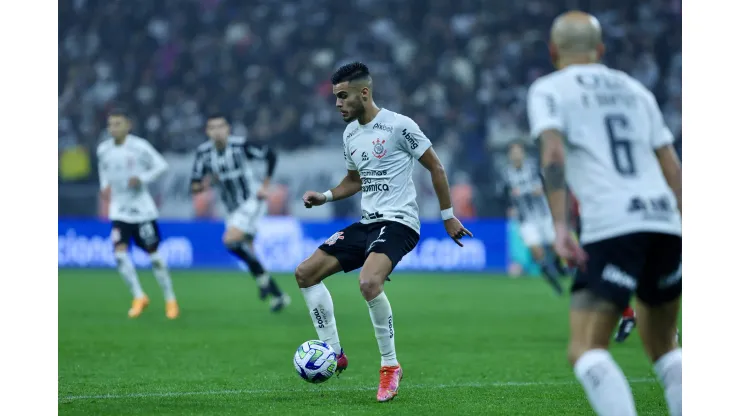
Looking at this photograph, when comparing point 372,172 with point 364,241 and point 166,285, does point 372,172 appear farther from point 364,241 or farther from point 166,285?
point 166,285

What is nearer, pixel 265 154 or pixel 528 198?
pixel 265 154

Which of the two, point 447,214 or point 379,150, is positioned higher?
point 379,150

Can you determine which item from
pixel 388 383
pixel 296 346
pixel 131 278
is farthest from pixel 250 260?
pixel 388 383

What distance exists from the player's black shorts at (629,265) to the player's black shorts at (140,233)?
8652mm

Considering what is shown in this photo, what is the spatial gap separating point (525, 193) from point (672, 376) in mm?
11396

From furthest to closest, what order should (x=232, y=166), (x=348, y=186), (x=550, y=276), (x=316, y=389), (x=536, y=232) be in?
(x=536, y=232), (x=550, y=276), (x=232, y=166), (x=348, y=186), (x=316, y=389)

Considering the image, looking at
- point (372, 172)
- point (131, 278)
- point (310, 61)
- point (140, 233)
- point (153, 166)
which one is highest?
point (310, 61)

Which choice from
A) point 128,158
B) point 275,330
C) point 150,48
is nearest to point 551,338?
point 275,330

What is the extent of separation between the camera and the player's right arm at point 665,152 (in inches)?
171

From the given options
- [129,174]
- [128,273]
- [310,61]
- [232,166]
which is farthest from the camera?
[310,61]

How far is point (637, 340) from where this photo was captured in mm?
9734

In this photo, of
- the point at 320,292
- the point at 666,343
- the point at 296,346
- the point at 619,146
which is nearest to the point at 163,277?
the point at 296,346

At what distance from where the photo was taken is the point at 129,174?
12562 mm

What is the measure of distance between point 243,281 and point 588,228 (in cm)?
1355
